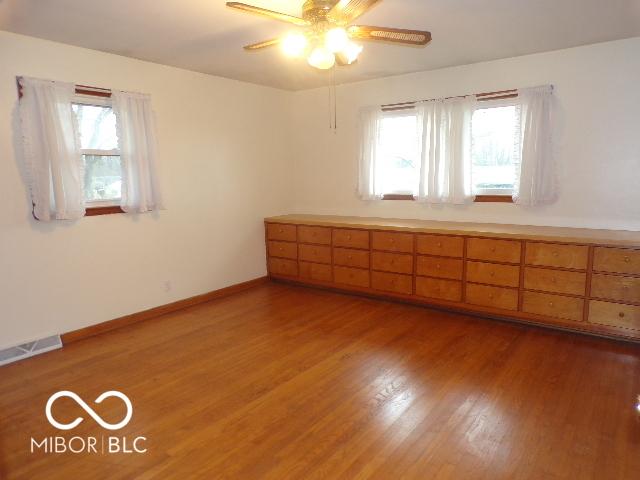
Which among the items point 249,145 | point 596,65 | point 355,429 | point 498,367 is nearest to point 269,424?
point 355,429

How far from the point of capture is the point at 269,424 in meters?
2.27

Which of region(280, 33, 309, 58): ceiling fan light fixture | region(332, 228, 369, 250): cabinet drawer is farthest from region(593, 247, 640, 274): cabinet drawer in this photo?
region(280, 33, 309, 58): ceiling fan light fixture

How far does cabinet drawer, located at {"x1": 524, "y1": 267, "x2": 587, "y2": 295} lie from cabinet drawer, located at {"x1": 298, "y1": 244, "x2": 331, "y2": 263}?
210 centimetres

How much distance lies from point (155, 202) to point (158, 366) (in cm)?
162

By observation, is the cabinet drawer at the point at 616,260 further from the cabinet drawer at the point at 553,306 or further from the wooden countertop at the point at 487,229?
the cabinet drawer at the point at 553,306

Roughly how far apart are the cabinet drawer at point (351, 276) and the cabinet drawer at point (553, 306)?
1.59 metres

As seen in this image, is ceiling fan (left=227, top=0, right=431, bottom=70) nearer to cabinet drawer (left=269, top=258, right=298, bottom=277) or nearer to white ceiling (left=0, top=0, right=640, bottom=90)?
white ceiling (left=0, top=0, right=640, bottom=90)

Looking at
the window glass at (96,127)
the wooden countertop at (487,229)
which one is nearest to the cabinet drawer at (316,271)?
the wooden countertop at (487,229)

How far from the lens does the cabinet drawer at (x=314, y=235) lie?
473cm

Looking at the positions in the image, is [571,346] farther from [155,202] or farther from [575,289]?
[155,202]

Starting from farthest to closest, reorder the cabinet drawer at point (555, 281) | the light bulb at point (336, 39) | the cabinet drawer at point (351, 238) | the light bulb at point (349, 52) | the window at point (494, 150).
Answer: the cabinet drawer at point (351, 238), the window at point (494, 150), the cabinet drawer at point (555, 281), the light bulb at point (349, 52), the light bulb at point (336, 39)

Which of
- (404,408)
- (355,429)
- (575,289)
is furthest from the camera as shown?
(575,289)

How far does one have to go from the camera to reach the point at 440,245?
3941mm

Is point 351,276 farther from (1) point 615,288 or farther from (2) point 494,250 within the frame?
(1) point 615,288
